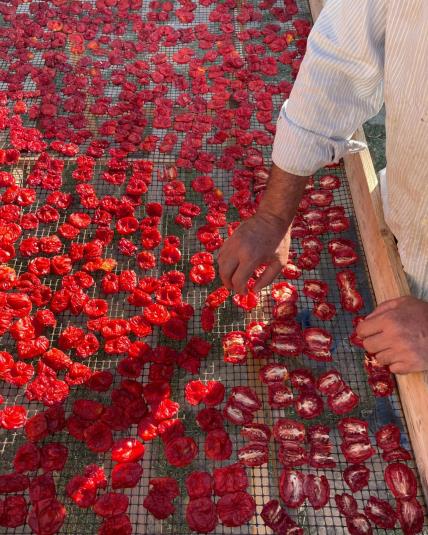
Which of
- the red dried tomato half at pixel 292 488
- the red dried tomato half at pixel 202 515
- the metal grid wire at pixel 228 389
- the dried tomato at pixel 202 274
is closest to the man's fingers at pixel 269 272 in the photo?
the metal grid wire at pixel 228 389

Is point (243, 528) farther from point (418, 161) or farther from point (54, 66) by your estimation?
point (54, 66)

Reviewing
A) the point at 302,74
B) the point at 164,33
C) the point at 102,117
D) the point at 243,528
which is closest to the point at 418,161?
the point at 302,74

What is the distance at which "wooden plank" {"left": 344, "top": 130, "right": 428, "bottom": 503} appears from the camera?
86.6 inches

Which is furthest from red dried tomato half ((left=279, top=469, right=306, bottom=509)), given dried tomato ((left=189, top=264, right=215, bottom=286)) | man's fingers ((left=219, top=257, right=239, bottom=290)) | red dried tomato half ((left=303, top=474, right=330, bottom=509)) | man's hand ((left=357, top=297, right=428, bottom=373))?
dried tomato ((left=189, top=264, right=215, bottom=286))

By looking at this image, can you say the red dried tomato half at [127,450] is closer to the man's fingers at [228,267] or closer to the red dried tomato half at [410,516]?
the man's fingers at [228,267]

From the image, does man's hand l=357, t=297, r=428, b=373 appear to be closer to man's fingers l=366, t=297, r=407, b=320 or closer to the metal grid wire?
man's fingers l=366, t=297, r=407, b=320

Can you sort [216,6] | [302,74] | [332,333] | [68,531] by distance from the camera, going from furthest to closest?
[216,6]
[332,333]
[68,531]
[302,74]

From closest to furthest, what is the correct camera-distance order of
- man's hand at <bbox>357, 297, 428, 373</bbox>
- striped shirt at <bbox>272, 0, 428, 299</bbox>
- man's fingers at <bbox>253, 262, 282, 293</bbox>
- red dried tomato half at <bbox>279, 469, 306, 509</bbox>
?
1. striped shirt at <bbox>272, 0, 428, 299</bbox>
2. man's hand at <bbox>357, 297, 428, 373</bbox>
3. man's fingers at <bbox>253, 262, 282, 293</bbox>
4. red dried tomato half at <bbox>279, 469, 306, 509</bbox>

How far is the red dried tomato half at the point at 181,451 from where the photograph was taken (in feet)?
8.59

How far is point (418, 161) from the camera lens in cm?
186

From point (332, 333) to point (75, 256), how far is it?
→ 185 cm

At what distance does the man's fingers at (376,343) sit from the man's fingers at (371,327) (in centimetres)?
2

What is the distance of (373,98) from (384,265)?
983 mm

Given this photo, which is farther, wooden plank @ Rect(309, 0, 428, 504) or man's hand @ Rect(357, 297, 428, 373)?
wooden plank @ Rect(309, 0, 428, 504)
